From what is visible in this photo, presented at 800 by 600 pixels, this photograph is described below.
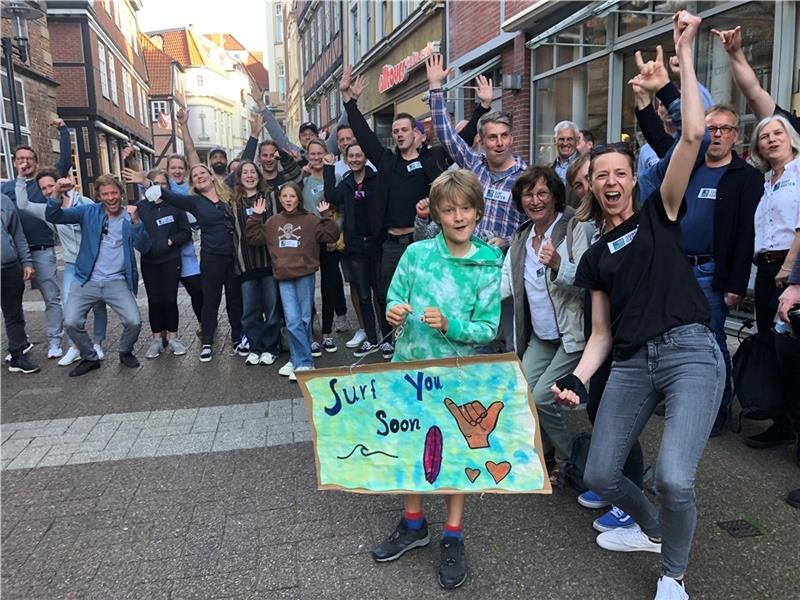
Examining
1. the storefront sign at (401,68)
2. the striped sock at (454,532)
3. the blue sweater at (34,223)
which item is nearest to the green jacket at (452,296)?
the striped sock at (454,532)

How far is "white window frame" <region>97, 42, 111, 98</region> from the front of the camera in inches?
1166

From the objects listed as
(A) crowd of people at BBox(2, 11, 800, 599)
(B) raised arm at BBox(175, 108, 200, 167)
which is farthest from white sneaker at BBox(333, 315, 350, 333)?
(B) raised arm at BBox(175, 108, 200, 167)

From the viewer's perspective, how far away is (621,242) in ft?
8.44

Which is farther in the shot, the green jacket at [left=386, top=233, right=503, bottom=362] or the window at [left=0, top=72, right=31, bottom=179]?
the window at [left=0, top=72, right=31, bottom=179]

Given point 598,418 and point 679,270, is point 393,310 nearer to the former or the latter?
point 598,418

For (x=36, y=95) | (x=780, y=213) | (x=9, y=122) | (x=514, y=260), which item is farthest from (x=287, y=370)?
(x=36, y=95)

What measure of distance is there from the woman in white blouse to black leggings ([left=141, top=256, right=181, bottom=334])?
537 centimetres

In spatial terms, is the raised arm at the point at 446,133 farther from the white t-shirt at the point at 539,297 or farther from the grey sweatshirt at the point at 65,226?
the grey sweatshirt at the point at 65,226

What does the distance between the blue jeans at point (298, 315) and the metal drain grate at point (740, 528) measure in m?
3.60

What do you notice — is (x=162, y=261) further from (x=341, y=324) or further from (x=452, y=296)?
(x=452, y=296)

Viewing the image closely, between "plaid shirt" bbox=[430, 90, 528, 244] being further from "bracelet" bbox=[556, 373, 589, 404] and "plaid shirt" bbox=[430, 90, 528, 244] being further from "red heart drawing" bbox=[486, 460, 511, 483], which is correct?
"red heart drawing" bbox=[486, 460, 511, 483]

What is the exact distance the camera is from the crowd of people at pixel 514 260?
2.46m

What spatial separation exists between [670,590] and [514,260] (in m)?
1.81

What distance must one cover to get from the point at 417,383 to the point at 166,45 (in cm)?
7308
